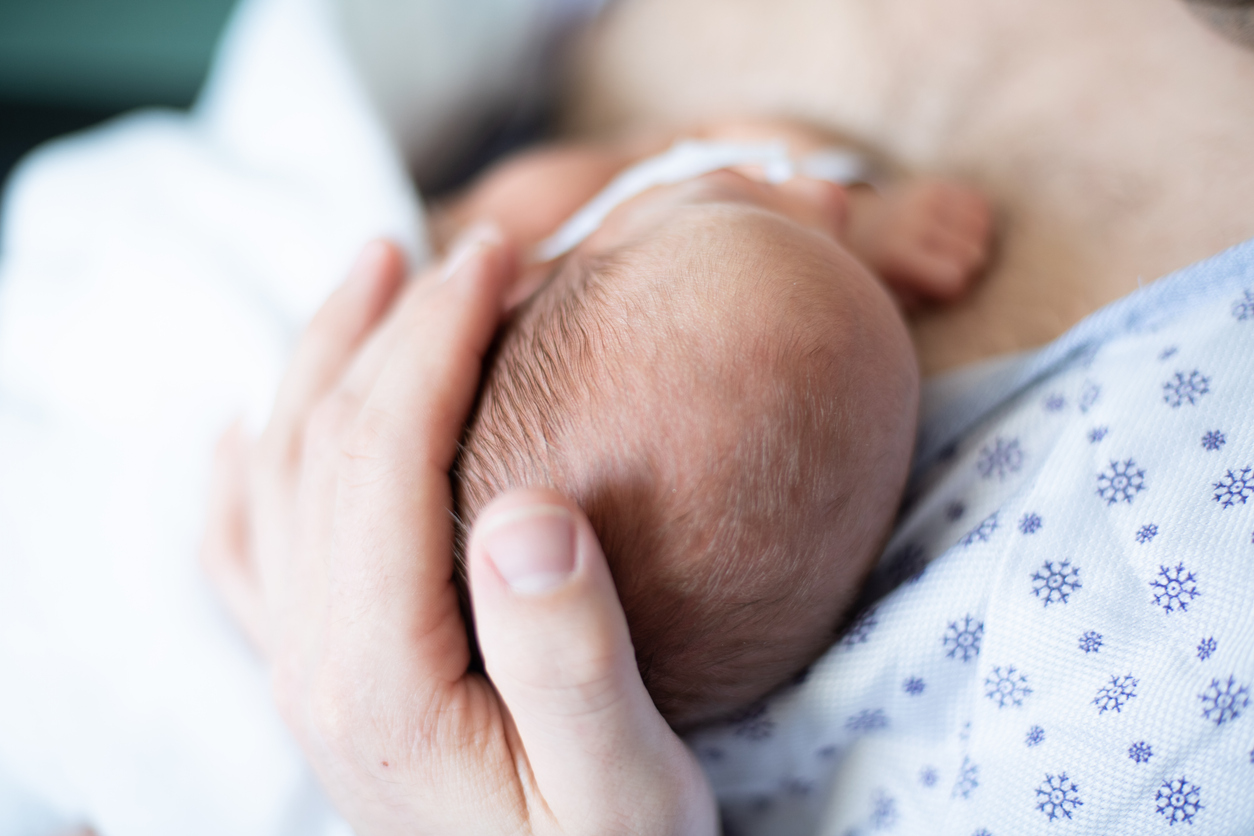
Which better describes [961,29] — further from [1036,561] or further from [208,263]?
[208,263]

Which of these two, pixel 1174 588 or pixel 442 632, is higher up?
pixel 442 632

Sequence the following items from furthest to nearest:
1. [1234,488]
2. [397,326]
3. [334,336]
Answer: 1. [334,336]
2. [397,326]
3. [1234,488]

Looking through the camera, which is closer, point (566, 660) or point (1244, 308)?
point (566, 660)

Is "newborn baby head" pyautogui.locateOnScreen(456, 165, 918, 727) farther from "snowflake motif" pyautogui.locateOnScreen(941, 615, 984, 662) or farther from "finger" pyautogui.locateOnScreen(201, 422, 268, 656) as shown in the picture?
"finger" pyautogui.locateOnScreen(201, 422, 268, 656)

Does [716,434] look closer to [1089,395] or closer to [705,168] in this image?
[1089,395]

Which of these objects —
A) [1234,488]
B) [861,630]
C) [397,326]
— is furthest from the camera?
[397,326]

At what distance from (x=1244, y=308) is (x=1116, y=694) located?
1.00ft

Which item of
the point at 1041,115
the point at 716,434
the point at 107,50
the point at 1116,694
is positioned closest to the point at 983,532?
the point at 1116,694

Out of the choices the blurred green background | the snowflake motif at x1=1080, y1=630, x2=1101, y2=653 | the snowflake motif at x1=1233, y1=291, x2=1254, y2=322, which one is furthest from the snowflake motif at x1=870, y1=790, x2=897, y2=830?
the blurred green background

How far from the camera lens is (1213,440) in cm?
53

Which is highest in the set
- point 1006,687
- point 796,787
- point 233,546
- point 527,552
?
point 527,552

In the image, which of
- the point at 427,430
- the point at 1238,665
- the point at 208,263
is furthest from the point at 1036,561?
the point at 208,263

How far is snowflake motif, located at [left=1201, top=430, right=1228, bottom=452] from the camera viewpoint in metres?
0.52

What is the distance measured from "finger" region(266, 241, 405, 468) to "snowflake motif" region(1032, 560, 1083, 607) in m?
0.71
